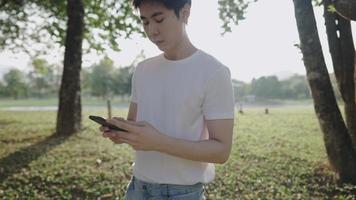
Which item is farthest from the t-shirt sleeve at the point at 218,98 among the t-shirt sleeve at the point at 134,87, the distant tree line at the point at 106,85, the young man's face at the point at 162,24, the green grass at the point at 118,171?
the distant tree line at the point at 106,85

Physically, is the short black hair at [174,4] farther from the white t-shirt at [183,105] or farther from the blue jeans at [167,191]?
the blue jeans at [167,191]

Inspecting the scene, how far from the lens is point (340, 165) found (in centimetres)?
638

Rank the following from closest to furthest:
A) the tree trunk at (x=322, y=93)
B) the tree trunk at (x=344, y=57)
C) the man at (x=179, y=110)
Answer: the man at (x=179, y=110), the tree trunk at (x=322, y=93), the tree trunk at (x=344, y=57)

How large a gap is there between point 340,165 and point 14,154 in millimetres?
6920

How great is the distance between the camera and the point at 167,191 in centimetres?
180

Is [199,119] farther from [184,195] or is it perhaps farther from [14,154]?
[14,154]

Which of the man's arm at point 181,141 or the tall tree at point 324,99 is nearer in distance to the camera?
the man's arm at point 181,141

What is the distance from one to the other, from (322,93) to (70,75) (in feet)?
26.0

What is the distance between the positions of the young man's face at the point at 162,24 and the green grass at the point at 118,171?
4765mm

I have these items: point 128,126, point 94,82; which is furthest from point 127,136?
point 94,82

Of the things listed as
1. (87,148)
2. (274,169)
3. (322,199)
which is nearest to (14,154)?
(87,148)

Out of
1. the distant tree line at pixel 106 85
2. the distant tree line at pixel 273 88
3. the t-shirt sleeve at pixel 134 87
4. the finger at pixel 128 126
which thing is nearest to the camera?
the finger at pixel 128 126

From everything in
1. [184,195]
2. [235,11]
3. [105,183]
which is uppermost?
[235,11]

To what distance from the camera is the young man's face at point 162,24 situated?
179 centimetres
